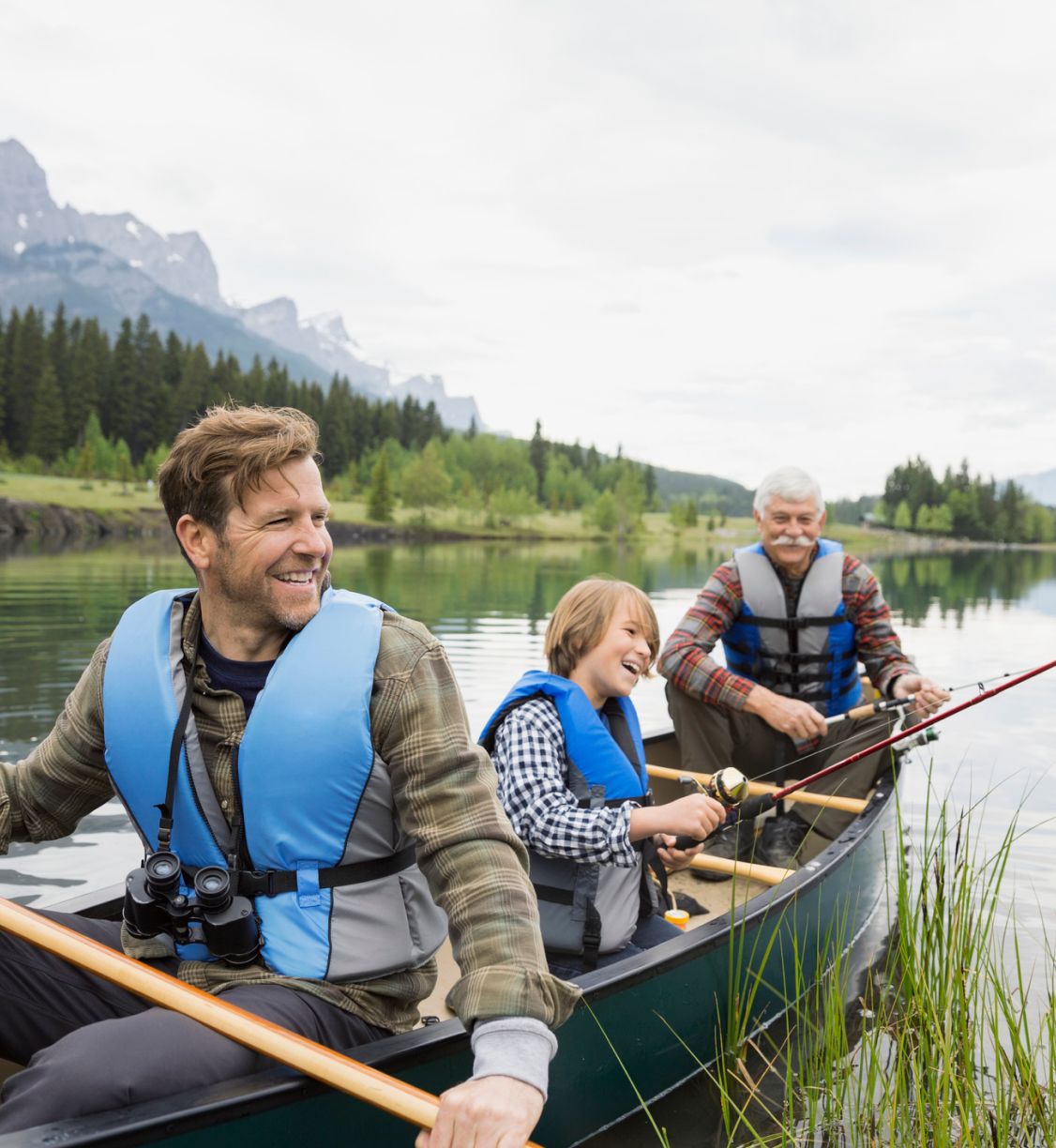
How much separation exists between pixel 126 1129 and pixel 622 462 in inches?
5165

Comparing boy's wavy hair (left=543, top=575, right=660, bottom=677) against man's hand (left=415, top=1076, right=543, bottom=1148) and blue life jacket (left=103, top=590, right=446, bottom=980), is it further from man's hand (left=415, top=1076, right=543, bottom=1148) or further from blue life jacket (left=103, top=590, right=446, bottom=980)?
man's hand (left=415, top=1076, right=543, bottom=1148)

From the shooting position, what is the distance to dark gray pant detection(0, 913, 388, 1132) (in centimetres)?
181

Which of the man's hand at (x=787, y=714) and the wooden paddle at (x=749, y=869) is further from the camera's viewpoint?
the man's hand at (x=787, y=714)

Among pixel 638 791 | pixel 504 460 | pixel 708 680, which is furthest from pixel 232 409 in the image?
pixel 504 460

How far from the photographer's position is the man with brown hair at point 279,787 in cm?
211

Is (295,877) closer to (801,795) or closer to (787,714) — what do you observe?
(787,714)

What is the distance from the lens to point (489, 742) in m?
3.42

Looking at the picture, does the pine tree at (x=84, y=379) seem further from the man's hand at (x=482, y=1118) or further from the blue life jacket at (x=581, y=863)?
the man's hand at (x=482, y=1118)

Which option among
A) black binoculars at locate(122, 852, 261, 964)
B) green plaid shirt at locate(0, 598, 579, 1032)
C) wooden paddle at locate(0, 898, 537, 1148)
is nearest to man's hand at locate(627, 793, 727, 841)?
green plaid shirt at locate(0, 598, 579, 1032)

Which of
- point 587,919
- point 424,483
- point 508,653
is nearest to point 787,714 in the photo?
point 587,919

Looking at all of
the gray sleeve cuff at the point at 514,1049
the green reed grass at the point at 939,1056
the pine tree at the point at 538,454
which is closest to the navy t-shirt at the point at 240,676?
the gray sleeve cuff at the point at 514,1049

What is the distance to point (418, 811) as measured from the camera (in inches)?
83.3

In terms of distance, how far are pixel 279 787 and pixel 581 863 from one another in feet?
4.50

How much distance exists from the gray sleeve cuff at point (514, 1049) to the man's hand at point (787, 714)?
12.3ft
